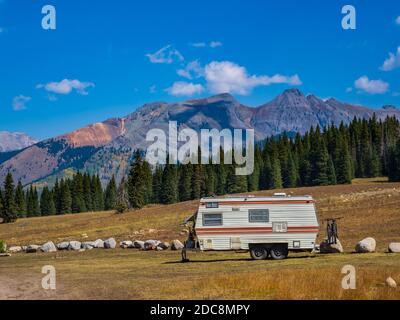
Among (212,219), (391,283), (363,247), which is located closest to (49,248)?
(212,219)

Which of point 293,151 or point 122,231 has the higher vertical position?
point 293,151

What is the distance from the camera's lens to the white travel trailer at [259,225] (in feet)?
106

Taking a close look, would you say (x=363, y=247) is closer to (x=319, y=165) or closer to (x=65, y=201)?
(x=319, y=165)

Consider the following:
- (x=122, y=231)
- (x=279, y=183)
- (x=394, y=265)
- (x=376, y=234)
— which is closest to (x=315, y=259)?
(x=394, y=265)

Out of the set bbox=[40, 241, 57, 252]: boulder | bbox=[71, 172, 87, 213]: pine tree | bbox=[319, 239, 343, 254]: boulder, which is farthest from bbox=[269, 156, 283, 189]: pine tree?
bbox=[319, 239, 343, 254]: boulder

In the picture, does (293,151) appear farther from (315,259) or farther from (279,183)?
(315,259)

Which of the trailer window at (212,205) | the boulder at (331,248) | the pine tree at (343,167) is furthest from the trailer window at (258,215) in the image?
the pine tree at (343,167)

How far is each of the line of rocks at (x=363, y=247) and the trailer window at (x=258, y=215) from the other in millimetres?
4787

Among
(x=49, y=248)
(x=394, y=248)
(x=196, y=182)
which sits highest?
(x=196, y=182)

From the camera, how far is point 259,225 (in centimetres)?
3256

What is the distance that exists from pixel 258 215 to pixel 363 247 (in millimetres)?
6500

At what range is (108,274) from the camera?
2741cm

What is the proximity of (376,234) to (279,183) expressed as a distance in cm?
7373

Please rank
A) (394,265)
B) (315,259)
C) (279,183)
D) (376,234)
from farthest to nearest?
(279,183) < (376,234) < (315,259) < (394,265)
